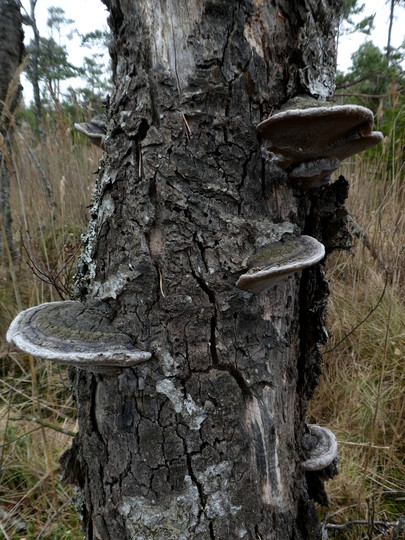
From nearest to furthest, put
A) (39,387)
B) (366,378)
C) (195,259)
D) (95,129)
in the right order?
(195,259) < (95,129) < (366,378) < (39,387)

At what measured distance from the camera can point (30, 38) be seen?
892cm

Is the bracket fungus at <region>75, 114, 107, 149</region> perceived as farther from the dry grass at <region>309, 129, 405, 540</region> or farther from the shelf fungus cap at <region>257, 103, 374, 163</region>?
the dry grass at <region>309, 129, 405, 540</region>

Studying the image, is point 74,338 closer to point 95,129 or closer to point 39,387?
point 95,129

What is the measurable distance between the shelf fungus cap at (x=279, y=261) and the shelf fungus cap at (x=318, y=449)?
0.73 m

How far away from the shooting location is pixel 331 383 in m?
3.04

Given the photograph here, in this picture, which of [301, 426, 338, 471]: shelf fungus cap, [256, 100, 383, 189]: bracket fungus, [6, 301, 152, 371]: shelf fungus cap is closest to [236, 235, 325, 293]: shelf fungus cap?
[256, 100, 383, 189]: bracket fungus

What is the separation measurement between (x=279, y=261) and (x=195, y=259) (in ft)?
0.83

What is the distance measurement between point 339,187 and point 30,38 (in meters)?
10.4

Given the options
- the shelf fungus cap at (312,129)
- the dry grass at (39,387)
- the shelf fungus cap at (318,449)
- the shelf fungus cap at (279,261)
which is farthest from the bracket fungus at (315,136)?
the dry grass at (39,387)

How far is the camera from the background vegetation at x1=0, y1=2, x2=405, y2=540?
2.10 m

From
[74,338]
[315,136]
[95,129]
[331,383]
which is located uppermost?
[95,129]

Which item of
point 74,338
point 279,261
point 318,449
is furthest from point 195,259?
point 318,449

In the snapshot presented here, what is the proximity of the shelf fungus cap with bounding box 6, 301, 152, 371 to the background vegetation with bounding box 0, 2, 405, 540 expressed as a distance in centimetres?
73

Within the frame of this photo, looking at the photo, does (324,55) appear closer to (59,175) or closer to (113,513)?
(113,513)
